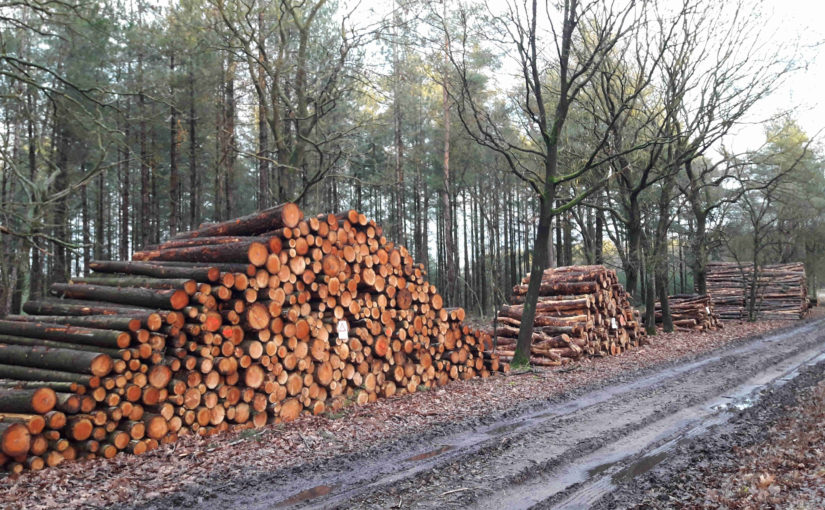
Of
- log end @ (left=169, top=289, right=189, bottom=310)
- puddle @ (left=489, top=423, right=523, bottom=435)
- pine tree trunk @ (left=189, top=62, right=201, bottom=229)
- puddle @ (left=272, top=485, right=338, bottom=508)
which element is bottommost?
puddle @ (left=489, top=423, right=523, bottom=435)

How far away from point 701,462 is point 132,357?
598 cm

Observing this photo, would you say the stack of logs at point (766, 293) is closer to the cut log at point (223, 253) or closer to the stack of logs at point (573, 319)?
the stack of logs at point (573, 319)

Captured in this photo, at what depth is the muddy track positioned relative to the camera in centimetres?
444

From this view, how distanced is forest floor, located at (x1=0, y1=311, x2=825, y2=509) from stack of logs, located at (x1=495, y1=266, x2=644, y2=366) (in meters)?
2.75

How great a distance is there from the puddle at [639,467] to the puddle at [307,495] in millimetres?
2538

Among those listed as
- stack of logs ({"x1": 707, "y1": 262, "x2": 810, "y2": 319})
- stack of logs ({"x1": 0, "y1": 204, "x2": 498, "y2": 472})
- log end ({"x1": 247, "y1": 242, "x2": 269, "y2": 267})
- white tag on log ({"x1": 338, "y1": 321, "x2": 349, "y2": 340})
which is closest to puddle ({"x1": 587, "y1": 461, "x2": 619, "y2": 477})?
stack of logs ({"x1": 0, "y1": 204, "x2": 498, "y2": 472})

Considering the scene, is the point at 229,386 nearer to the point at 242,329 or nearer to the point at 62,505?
the point at 242,329

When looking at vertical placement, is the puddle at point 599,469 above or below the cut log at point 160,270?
below

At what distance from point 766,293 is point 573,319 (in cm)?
1837

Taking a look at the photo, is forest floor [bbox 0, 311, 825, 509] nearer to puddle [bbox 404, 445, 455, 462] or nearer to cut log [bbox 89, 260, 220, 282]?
puddle [bbox 404, 445, 455, 462]

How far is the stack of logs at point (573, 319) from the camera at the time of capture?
40.7ft

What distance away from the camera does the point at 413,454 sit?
18.5ft

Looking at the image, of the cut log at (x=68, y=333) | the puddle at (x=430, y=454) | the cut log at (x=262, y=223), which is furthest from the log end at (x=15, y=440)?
the cut log at (x=262, y=223)

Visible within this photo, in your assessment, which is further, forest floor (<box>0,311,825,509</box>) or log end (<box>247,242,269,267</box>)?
log end (<box>247,242,269,267</box>)
